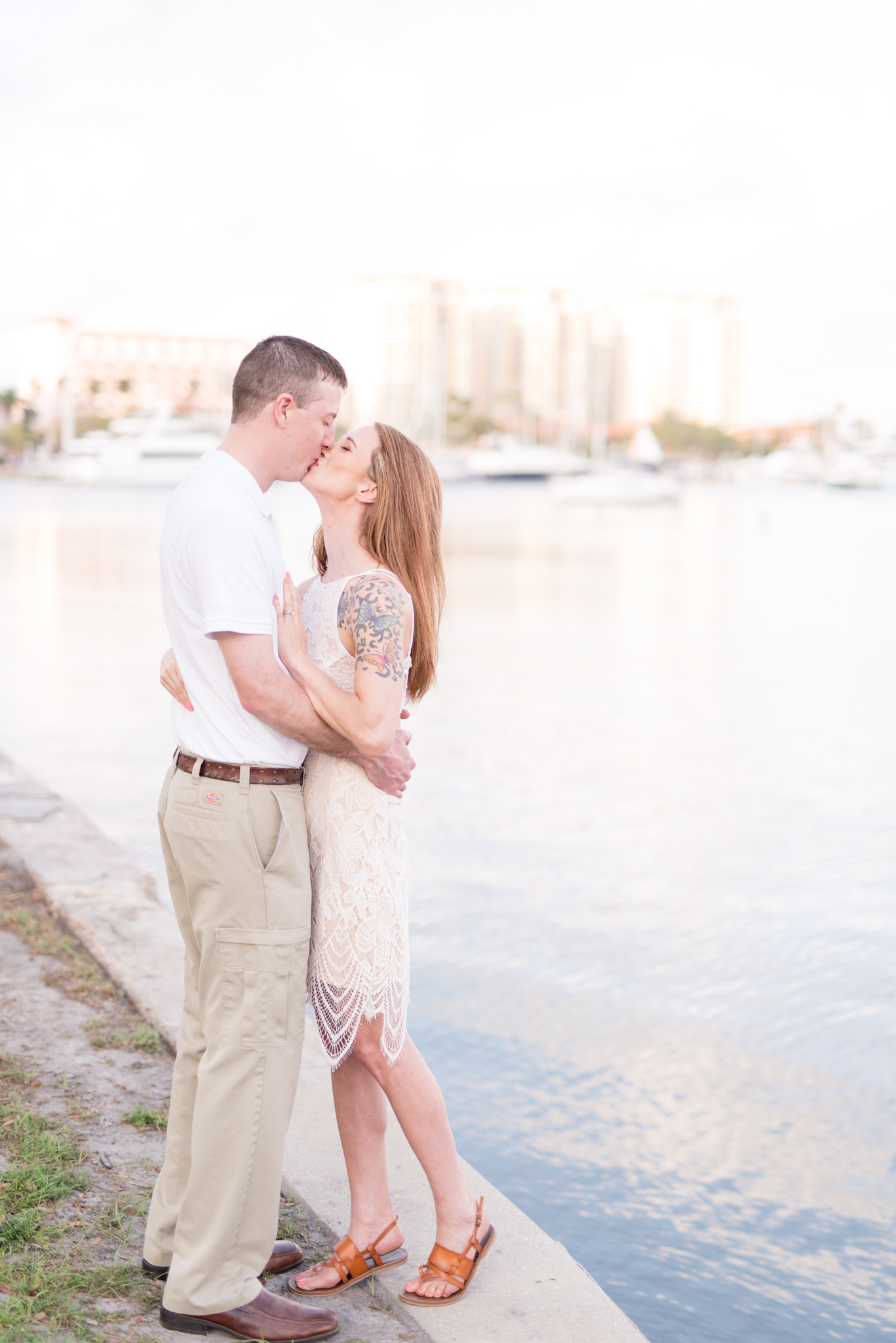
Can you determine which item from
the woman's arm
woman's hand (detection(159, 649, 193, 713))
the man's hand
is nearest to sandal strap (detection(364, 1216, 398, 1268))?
the man's hand

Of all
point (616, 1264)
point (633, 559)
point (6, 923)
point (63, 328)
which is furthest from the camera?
point (63, 328)

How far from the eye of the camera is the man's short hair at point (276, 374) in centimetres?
254

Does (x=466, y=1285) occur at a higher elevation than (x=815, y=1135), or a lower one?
higher

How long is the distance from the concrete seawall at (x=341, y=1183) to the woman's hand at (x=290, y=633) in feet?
4.38

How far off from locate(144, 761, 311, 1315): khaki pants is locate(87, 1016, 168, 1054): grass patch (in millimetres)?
1393

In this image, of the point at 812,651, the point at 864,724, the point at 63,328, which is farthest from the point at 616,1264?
the point at 63,328

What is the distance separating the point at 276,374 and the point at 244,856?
90 cm

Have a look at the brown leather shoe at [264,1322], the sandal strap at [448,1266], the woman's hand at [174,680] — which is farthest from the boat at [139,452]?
the brown leather shoe at [264,1322]

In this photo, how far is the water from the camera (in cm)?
376

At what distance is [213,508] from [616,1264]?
2.32 meters

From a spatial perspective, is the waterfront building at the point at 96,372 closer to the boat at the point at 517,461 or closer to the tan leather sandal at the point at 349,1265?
the boat at the point at 517,461

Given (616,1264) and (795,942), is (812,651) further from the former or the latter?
(616,1264)

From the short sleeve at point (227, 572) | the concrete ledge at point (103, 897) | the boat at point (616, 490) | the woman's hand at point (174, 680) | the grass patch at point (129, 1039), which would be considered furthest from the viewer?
the boat at point (616, 490)

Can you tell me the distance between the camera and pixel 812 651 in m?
15.7
